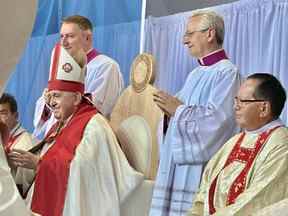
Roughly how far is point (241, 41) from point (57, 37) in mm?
2073

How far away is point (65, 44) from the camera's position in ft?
14.0

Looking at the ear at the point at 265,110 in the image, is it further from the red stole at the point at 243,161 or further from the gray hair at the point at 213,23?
the gray hair at the point at 213,23

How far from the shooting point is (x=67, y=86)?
390 cm

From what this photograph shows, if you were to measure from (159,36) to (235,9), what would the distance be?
2.58ft

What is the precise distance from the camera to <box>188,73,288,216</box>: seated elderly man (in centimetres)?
275

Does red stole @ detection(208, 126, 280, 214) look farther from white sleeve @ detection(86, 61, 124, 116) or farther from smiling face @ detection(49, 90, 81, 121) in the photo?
white sleeve @ detection(86, 61, 124, 116)

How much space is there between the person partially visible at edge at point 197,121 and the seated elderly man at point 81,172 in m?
0.30

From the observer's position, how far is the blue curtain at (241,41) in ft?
12.8

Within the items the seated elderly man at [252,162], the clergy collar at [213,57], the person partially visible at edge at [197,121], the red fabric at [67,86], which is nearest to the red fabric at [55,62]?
the red fabric at [67,86]

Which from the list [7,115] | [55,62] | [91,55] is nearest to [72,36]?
[91,55]

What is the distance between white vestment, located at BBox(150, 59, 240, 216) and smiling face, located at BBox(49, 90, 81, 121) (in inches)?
25.9

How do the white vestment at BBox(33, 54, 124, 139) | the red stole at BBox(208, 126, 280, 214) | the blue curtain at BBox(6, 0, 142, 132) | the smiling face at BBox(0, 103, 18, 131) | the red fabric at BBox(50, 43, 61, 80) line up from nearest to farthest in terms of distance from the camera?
the red stole at BBox(208, 126, 280, 214), the red fabric at BBox(50, 43, 61, 80), the white vestment at BBox(33, 54, 124, 139), the smiling face at BBox(0, 103, 18, 131), the blue curtain at BBox(6, 0, 142, 132)

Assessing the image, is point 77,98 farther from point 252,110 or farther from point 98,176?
point 252,110

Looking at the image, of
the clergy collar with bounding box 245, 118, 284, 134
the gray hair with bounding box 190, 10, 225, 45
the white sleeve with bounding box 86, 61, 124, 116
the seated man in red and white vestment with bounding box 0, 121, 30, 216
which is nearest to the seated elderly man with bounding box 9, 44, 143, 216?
the white sleeve with bounding box 86, 61, 124, 116
